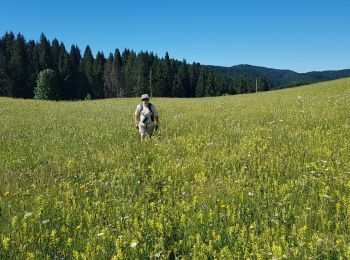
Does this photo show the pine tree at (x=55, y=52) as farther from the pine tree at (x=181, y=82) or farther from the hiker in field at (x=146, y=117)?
the hiker in field at (x=146, y=117)

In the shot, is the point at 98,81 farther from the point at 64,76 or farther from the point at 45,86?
the point at 45,86

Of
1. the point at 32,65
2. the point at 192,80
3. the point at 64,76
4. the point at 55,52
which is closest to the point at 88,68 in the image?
the point at 55,52

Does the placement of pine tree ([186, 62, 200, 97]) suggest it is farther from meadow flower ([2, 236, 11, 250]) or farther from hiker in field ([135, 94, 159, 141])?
meadow flower ([2, 236, 11, 250])

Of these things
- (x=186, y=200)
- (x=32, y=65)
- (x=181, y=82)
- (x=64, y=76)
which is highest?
(x=32, y=65)

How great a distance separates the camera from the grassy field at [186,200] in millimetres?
5191

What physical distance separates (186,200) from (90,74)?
376 ft

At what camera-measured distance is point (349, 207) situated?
5746 mm

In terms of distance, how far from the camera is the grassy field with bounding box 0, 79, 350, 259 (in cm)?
519

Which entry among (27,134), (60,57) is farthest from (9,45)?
(27,134)

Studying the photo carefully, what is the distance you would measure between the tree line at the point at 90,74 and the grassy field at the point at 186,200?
293ft

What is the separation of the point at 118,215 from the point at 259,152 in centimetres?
468

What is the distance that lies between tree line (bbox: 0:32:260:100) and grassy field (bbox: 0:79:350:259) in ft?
293

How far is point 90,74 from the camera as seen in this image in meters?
117

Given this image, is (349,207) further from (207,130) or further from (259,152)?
(207,130)
